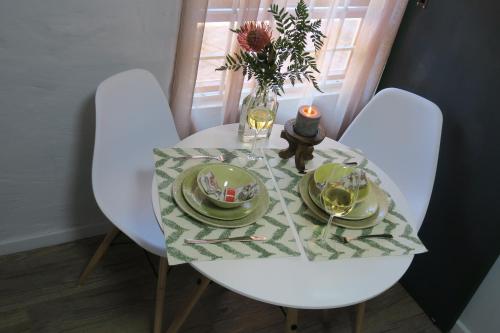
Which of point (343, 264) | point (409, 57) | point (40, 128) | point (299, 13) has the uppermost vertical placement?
point (299, 13)

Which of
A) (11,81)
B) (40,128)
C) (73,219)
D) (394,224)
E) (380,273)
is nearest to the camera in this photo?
(380,273)

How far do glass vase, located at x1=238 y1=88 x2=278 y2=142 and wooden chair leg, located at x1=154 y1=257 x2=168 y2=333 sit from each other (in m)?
0.49

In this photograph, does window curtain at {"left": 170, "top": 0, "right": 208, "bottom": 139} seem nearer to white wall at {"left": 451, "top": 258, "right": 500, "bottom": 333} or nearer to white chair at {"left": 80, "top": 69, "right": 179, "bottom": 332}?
white chair at {"left": 80, "top": 69, "right": 179, "bottom": 332}

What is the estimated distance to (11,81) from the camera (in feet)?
5.14

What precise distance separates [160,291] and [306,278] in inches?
25.3

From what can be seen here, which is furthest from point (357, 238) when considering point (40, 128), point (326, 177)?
point (40, 128)

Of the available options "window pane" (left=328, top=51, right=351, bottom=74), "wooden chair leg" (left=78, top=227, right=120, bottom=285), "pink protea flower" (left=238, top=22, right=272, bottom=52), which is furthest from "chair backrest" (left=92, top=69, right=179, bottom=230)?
"window pane" (left=328, top=51, right=351, bottom=74)

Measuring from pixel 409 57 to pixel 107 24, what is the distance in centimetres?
129

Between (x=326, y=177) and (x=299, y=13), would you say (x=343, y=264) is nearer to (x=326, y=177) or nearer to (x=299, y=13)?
(x=326, y=177)

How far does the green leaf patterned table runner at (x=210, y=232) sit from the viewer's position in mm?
1157

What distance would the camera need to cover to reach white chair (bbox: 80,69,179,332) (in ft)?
5.02

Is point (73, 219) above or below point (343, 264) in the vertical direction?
below

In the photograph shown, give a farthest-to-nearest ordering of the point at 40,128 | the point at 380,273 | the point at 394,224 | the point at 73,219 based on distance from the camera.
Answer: the point at 73,219, the point at 40,128, the point at 394,224, the point at 380,273

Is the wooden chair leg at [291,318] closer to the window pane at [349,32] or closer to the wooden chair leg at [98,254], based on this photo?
the wooden chair leg at [98,254]
